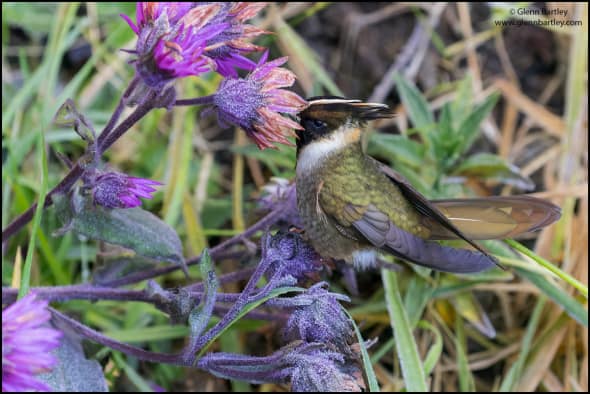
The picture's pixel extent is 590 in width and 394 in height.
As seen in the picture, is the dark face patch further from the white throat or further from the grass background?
the grass background

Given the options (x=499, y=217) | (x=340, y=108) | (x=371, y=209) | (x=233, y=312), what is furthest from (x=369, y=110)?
(x=233, y=312)

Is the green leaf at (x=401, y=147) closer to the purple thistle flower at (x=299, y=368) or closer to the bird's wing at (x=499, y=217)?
the bird's wing at (x=499, y=217)

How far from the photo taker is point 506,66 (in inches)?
151

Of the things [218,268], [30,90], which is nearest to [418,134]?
[218,268]

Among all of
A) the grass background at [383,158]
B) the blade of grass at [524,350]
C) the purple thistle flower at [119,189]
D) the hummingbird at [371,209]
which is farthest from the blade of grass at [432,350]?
the purple thistle flower at [119,189]

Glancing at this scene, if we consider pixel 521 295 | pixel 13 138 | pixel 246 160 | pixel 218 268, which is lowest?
pixel 521 295

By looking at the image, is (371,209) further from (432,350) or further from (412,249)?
(432,350)

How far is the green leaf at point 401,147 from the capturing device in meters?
3.21

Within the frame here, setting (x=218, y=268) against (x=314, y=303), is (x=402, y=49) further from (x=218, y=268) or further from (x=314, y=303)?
(x=314, y=303)

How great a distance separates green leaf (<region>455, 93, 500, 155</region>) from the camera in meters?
3.18

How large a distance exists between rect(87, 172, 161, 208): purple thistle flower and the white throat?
0.43 meters

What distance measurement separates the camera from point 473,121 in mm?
3213

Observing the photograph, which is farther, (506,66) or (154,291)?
(506,66)

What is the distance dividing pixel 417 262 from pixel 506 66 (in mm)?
1801
